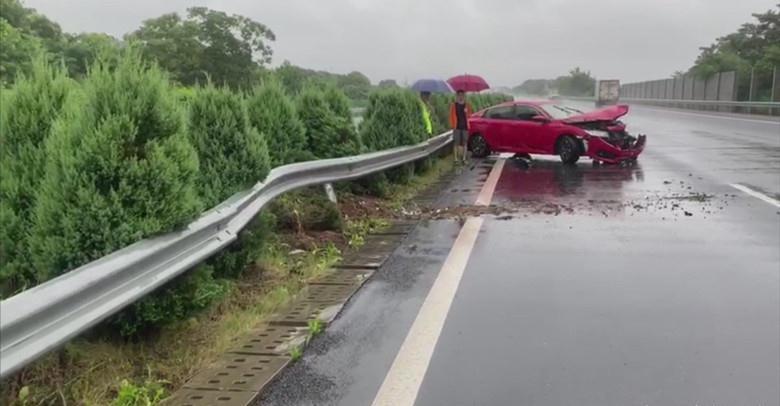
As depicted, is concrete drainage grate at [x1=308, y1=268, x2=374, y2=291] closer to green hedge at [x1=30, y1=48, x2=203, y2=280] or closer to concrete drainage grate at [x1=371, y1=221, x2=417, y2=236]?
concrete drainage grate at [x1=371, y1=221, x2=417, y2=236]

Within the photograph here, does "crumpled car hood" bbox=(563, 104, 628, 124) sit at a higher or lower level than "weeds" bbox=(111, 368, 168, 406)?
higher

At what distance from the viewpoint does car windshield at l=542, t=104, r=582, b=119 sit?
17.7m

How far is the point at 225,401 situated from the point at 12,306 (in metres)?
1.21

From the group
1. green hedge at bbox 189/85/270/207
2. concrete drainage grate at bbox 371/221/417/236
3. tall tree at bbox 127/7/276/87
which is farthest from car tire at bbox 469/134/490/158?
tall tree at bbox 127/7/276/87

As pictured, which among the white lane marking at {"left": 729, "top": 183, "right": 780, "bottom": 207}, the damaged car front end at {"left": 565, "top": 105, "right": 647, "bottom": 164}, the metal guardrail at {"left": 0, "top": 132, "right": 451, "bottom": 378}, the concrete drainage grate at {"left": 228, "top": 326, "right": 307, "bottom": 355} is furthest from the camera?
the damaged car front end at {"left": 565, "top": 105, "right": 647, "bottom": 164}

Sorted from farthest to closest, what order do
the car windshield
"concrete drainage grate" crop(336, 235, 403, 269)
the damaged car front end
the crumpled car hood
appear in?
the car windshield, the crumpled car hood, the damaged car front end, "concrete drainage grate" crop(336, 235, 403, 269)

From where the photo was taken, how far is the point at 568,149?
54.8 ft

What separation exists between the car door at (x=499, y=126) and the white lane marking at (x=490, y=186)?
3.86 ft

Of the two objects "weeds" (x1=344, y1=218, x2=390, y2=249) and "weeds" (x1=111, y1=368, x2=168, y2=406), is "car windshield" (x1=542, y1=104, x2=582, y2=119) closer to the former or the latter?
"weeds" (x1=344, y1=218, x2=390, y2=249)

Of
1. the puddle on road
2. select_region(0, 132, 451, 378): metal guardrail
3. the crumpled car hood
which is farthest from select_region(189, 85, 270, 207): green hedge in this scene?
the crumpled car hood

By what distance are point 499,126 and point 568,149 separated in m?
2.27

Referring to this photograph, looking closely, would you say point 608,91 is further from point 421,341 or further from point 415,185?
point 421,341

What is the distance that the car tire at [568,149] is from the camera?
54.3 ft

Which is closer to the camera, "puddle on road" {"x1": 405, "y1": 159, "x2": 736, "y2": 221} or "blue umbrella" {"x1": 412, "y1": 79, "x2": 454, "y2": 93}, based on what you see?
"puddle on road" {"x1": 405, "y1": 159, "x2": 736, "y2": 221}
